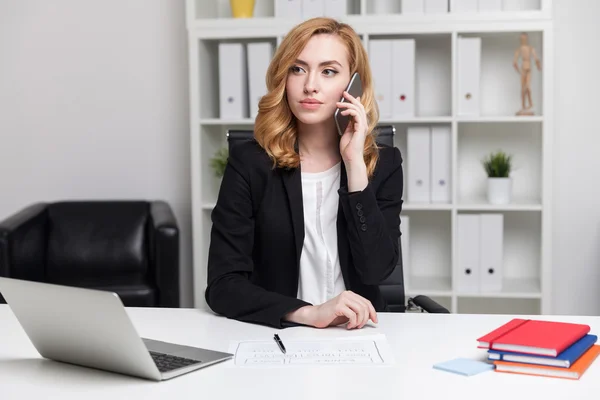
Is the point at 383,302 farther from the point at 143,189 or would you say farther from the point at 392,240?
the point at 143,189

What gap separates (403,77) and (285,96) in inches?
61.2

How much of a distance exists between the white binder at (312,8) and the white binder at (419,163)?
2.21 feet

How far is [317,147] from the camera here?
2184mm

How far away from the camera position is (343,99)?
6.79ft

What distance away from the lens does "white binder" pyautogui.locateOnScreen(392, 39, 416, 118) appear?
3564mm

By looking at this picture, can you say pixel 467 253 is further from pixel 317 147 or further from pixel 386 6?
pixel 317 147

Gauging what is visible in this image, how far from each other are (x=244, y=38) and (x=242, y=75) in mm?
223

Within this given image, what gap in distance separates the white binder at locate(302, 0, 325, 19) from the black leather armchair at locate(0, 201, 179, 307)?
1.11 metres

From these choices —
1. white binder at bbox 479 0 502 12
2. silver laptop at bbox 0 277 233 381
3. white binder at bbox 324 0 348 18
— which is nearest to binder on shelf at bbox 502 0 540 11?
white binder at bbox 479 0 502 12

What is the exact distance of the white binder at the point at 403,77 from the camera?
356 centimetres

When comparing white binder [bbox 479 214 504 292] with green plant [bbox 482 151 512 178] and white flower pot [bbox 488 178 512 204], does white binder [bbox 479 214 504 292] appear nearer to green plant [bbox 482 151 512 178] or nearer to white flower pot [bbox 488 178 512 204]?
white flower pot [bbox 488 178 512 204]

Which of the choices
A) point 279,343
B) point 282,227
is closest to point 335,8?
point 282,227

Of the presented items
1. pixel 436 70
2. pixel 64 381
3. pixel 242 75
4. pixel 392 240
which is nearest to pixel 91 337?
pixel 64 381

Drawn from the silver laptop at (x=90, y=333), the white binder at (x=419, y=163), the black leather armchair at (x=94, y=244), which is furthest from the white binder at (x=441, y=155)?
the silver laptop at (x=90, y=333)
